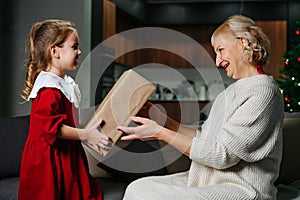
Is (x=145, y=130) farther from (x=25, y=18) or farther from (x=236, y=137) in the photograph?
(x=25, y=18)

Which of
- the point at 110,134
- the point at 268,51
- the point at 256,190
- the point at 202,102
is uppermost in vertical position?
the point at 268,51

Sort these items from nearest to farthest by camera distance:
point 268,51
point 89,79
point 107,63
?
point 268,51 → point 89,79 → point 107,63

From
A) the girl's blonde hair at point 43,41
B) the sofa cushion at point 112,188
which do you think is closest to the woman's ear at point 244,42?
the girl's blonde hair at point 43,41

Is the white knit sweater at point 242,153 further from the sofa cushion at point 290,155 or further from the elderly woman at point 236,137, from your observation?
the sofa cushion at point 290,155

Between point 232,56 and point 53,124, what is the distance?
0.70 meters

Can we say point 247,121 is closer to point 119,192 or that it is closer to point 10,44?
point 119,192

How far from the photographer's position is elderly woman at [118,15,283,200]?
4.74 feet

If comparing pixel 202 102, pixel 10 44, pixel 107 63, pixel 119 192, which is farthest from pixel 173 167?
pixel 202 102

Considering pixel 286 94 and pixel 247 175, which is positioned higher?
pixel 247 175

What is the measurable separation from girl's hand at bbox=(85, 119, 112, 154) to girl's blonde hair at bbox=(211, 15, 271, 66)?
21.9 inches

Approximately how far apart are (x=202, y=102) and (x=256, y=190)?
5.03 meters

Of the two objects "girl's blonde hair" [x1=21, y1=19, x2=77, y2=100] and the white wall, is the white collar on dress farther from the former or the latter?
the white wall

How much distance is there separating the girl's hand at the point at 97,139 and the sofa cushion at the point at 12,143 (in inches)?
39.6

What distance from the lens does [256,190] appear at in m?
1.49
